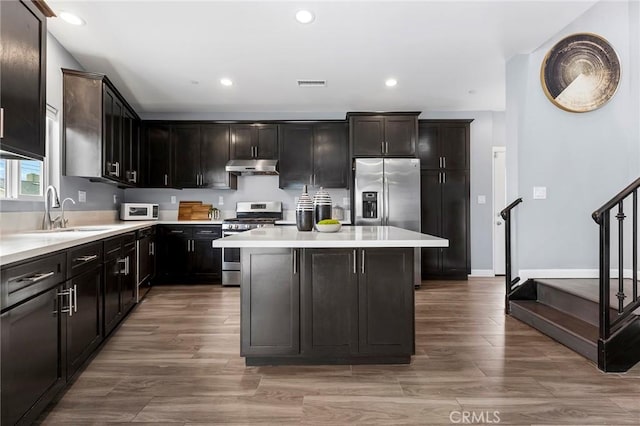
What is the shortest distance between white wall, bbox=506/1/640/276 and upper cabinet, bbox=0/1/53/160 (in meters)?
4.12

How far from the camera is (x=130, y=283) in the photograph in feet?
11.9

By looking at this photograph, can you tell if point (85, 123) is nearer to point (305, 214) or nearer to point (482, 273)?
point (305, 214)

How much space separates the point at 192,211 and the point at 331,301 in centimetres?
398

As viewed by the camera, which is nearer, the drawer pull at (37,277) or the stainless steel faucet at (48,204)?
the drawer pull at (37,277)

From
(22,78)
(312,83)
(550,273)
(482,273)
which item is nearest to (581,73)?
(550,273)

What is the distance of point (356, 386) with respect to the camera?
6.95 ft

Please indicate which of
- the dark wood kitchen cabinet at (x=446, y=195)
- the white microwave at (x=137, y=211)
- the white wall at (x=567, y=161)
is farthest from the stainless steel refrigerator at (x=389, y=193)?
the white microwave at (x=137, y=211)

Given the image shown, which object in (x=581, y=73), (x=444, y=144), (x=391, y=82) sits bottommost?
(x=444, y=144)

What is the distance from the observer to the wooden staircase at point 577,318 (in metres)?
2.32

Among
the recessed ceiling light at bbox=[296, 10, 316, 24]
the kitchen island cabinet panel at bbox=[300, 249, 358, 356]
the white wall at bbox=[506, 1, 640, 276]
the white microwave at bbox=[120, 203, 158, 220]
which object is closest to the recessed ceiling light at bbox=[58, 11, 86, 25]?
the recessed ceiling light at bbox=[296, 10, 316, 24]

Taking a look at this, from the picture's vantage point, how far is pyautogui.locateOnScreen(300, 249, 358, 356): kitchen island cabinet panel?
2357 mm

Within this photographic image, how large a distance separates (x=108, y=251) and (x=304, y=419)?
2094 mm

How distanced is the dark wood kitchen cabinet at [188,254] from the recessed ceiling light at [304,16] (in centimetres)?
319

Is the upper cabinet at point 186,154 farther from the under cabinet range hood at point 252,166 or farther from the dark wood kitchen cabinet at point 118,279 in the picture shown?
the dark wood kitchen cabinet at point 118,279
